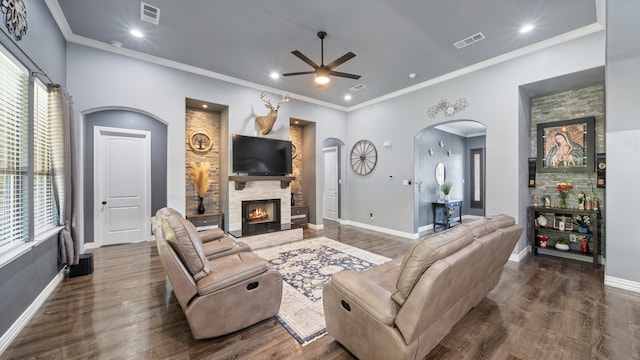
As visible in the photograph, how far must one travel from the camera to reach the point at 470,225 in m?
2.04

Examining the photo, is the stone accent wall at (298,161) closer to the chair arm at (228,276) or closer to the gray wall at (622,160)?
the chair arm at (228,276)

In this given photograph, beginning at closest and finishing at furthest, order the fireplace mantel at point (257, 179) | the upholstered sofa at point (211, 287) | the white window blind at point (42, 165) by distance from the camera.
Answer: the upholstered sofa at point (211, 287)
the white window blind at point (42, 165)
the fireplace mantel at point (257, 179)

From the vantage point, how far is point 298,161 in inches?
270

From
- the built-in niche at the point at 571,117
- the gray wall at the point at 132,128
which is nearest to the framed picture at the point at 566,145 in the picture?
the built-in niche at the point at 571,117

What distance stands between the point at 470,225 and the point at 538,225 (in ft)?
11.3

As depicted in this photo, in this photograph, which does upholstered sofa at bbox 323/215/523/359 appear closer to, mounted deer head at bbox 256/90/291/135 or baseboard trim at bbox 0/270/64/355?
baseboard trim at bbox 0/270/64/355

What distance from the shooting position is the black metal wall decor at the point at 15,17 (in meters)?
2.05

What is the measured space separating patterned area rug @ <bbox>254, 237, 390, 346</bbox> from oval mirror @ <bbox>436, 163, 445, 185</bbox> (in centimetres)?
374

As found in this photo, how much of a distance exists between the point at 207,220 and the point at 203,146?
165cm

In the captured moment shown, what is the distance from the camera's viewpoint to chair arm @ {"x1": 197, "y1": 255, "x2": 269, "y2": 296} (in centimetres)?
196

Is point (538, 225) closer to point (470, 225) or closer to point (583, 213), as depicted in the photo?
point (583, 213)

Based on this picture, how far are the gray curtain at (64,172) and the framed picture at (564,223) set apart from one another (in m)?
7.39

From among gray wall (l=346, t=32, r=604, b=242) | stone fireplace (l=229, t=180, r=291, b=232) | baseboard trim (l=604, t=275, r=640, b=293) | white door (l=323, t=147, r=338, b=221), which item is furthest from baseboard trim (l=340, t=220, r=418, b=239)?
baseboard trim (l=604, t=275, r=640, b=293)

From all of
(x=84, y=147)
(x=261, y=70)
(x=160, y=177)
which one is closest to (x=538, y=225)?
(x=261, y=70)
